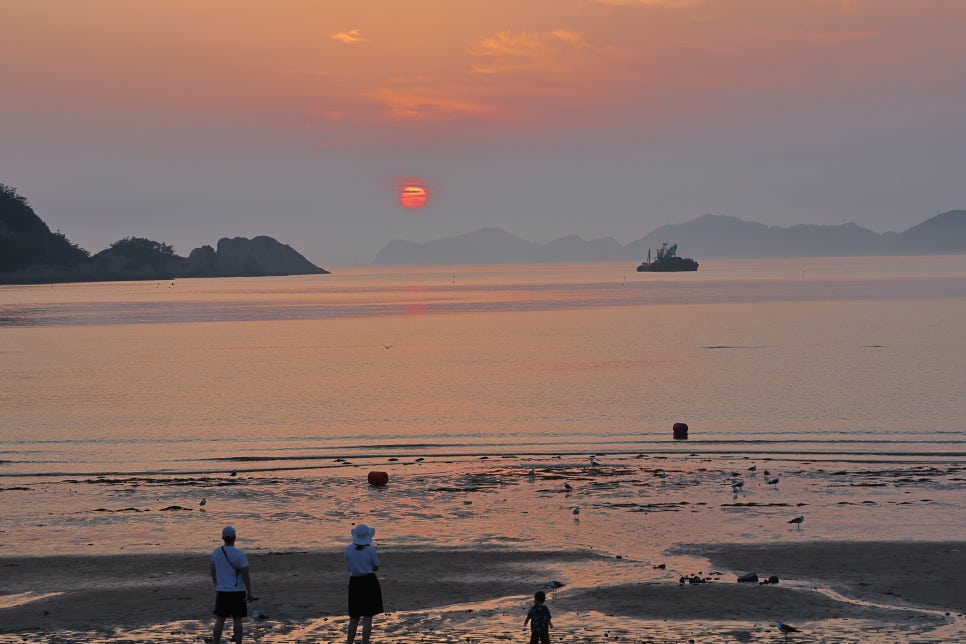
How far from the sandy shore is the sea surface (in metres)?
1.71

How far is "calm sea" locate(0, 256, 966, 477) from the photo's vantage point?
45.7 meters

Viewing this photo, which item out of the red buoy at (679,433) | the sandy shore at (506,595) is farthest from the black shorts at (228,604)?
the red buoy at (679,433)

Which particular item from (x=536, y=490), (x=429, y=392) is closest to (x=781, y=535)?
(x=536, y=490)


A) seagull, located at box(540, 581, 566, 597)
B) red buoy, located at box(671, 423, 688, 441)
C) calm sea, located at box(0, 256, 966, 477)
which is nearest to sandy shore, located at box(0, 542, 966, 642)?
seagull, located at box(540, 581, 566, 597)

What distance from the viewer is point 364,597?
18344mm

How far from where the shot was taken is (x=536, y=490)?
111 ft

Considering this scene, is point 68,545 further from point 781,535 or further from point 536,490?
point 781,535

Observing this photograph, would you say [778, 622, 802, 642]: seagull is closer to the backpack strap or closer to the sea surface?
the sea surface

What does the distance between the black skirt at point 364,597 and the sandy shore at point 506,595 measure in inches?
53.5

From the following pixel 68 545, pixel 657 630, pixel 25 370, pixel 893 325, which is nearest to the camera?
pixel 657 630

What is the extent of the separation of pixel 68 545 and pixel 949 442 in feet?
110

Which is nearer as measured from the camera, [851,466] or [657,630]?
[657,630]

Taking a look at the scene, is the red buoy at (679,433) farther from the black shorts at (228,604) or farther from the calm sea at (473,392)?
the black shorts at (228,604)

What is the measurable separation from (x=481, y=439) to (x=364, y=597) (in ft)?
99.1
